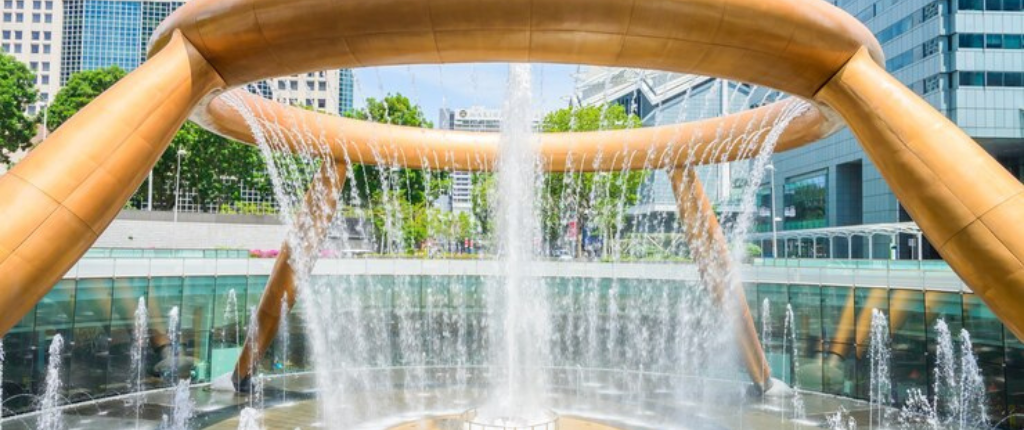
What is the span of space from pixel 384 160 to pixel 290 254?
250 centimetres

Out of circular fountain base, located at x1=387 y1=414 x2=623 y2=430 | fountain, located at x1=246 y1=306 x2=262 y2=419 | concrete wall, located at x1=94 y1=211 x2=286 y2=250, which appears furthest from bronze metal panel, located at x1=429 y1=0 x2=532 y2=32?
concrete wall, located at x1=94 y1=211 x2=286 y2=250

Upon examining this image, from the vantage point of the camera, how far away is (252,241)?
3966cm

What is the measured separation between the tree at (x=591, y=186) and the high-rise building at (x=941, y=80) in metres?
10.2

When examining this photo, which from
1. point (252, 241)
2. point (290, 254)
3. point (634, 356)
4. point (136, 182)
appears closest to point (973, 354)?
point (634, 356)

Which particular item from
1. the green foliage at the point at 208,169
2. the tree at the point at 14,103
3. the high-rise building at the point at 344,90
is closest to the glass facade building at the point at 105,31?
the high-rise building at the point at 344,90

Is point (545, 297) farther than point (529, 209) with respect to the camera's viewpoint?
Yes

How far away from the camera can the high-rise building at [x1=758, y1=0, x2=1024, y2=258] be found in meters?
43.5

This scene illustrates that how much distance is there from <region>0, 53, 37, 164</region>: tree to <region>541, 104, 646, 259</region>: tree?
102 feet

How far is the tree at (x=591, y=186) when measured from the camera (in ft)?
125

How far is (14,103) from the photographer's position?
41656mm

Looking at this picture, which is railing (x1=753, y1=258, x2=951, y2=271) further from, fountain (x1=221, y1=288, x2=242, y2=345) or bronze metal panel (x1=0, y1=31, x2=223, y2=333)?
fountain (x1=221, y1=288, x2=242, y2=345)

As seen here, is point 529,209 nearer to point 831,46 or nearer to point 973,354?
point 831,46

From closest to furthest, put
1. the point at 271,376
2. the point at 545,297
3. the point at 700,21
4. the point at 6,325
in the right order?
the point at 6,325 < the point at 700,21 < the point at 271,376 < the point at 545,297

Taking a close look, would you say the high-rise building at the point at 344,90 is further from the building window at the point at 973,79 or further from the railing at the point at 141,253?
the railing at the point at 141,253
